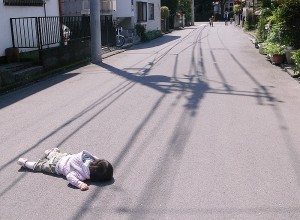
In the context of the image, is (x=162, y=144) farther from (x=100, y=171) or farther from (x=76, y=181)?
(x=76, y=181)

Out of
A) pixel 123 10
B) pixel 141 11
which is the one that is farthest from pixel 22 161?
pixel 141 11

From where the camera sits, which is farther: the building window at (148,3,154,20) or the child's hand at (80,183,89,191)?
the building window at (148,3,154,20)

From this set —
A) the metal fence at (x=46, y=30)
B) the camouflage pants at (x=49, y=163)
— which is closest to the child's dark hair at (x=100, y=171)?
the camouflage pants at (x=49, y=163)

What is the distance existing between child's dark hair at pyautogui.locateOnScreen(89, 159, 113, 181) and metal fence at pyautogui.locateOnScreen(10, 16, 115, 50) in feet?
30.0

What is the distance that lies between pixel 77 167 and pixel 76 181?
22cm

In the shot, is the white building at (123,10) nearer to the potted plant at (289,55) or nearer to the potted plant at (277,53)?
the potted plant at (277,53)

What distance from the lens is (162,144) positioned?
234 inches

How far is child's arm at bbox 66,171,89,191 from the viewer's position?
448cm

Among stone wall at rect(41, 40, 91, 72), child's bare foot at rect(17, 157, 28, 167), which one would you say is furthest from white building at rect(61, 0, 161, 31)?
child's bare foot at rect(17, 157, 28, 167)

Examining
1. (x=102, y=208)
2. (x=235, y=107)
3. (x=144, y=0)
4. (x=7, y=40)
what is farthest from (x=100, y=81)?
(x=144, y=0)

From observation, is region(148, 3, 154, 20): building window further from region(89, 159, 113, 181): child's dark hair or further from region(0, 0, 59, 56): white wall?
region(89, 159, 113, 181): child's dark hair

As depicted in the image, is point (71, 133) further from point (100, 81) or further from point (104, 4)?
point (104, 4)

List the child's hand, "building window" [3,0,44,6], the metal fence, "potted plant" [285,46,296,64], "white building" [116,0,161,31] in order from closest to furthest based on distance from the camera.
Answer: the child's hand
"building window" [3,0,44,6]
"potted plant" [285,46,296,64]
the metal fence
"white building" [116,0,161,31]

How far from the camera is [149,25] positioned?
35906 mm
